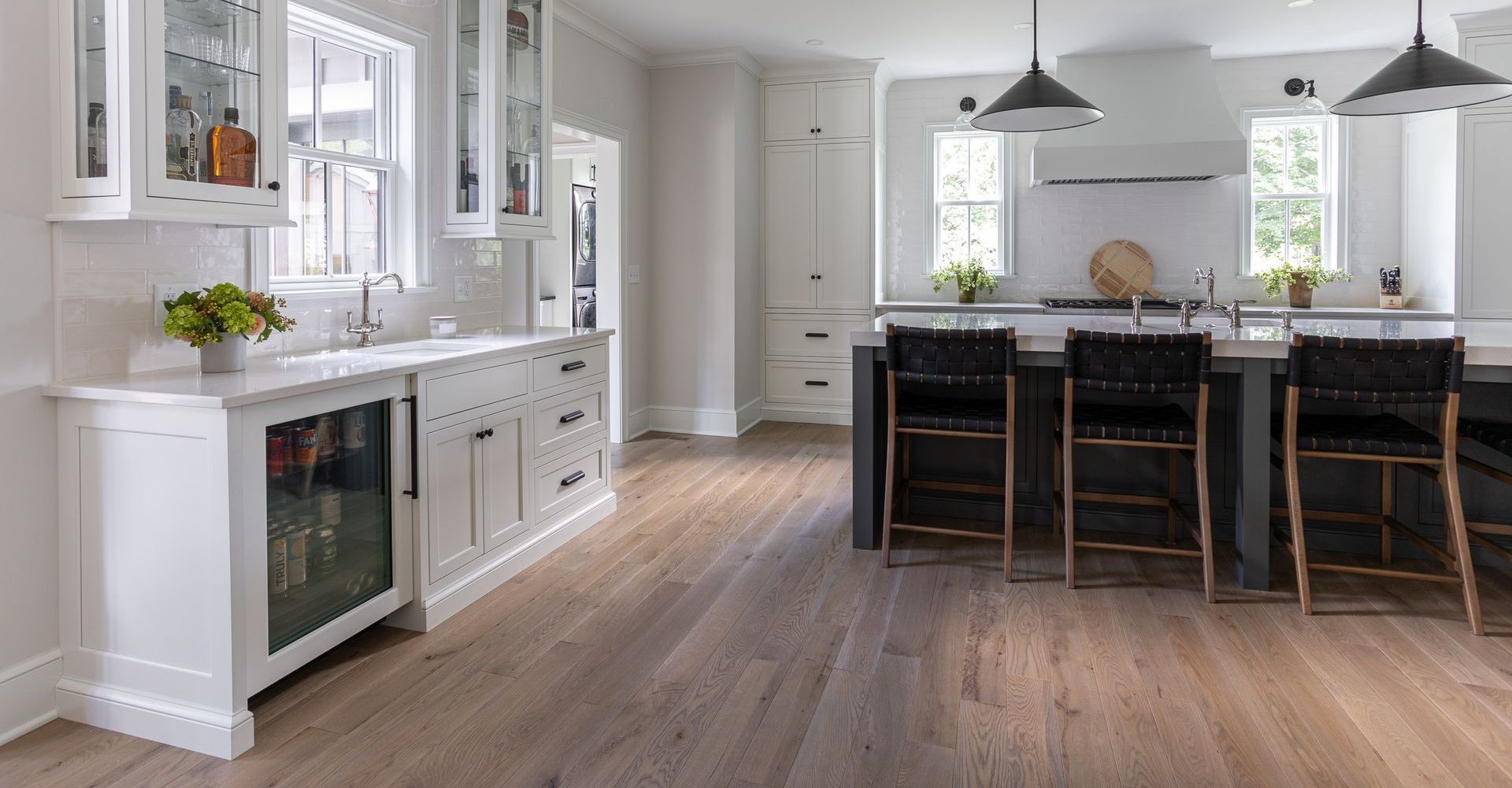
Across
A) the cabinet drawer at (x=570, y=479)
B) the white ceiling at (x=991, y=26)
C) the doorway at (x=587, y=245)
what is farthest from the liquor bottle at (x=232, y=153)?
the white ceiling at (x=991, y=26)

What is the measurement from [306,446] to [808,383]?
457 centimetres

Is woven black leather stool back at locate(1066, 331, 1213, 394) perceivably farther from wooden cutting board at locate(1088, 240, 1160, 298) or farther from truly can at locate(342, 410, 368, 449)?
wooden cutting board at locate(1088, 240, 1160, 298)

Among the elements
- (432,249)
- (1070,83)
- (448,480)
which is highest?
(1070,83)

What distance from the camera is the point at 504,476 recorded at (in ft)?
10.3

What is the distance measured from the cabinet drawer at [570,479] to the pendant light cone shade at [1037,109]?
7.06 ft

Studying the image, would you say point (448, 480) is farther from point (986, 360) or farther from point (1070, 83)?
point (1070, 83)

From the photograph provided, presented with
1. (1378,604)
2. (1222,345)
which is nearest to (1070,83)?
(1222,345)

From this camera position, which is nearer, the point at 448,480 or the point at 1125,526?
the point at 448,480

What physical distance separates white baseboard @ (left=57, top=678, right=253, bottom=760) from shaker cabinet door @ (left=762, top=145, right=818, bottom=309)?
4.94 meters

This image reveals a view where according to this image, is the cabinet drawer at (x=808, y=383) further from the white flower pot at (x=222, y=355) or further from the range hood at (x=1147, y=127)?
the white flower pot at (x=222, y=355)

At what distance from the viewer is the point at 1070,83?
19.3 feet

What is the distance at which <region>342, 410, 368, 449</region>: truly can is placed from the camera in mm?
2426

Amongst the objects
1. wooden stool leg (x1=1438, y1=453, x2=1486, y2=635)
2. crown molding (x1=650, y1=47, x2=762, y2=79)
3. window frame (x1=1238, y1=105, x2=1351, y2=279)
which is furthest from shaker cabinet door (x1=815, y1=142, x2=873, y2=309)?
wooden stool leg (x1=1438, y1=453, x2=1486, y2=635)

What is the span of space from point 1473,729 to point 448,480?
2.83m
